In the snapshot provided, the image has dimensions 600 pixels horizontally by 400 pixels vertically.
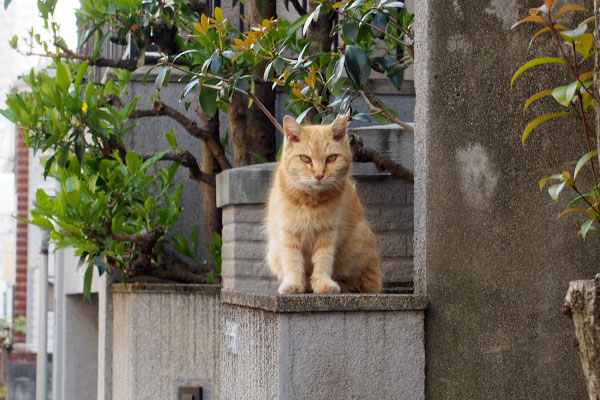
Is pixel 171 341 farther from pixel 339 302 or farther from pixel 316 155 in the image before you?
pixel 339 302

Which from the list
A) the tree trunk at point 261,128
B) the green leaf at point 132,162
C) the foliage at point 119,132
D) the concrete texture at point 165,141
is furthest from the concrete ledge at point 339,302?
the concrete texture at point 165,141

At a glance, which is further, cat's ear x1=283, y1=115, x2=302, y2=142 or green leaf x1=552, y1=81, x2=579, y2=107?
cat's ear x1=283, y1=115, x2=302, y2=142

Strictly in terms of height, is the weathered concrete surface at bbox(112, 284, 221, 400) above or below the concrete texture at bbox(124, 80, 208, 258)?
below

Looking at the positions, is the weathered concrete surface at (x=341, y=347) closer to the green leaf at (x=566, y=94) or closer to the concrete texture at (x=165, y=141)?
the green leaf at (x=566, y=94)

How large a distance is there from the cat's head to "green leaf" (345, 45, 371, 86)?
208 mm

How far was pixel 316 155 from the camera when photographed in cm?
347

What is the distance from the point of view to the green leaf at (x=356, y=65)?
11.3 ft

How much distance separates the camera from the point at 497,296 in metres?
2.95

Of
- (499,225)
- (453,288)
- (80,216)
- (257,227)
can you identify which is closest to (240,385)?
(453,288)

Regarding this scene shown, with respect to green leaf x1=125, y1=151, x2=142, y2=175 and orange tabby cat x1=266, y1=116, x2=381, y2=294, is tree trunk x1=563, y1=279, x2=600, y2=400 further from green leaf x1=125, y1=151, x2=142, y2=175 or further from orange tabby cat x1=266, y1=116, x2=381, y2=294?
green leaf x1=125, y1=151, x2=142, y2=175

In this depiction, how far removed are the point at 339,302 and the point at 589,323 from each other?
1.01 m

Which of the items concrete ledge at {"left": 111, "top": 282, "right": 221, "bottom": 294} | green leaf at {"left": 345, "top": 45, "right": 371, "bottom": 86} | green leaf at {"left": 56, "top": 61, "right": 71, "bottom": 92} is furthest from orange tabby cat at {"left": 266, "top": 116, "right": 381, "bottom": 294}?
green leaf at {"left": 56, "top": 61, "right": 71, "bottom": 92}

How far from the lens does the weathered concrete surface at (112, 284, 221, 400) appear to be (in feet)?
18.7

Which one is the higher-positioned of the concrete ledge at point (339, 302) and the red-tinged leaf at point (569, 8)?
the red-tinged leaf at point (569, 8)
